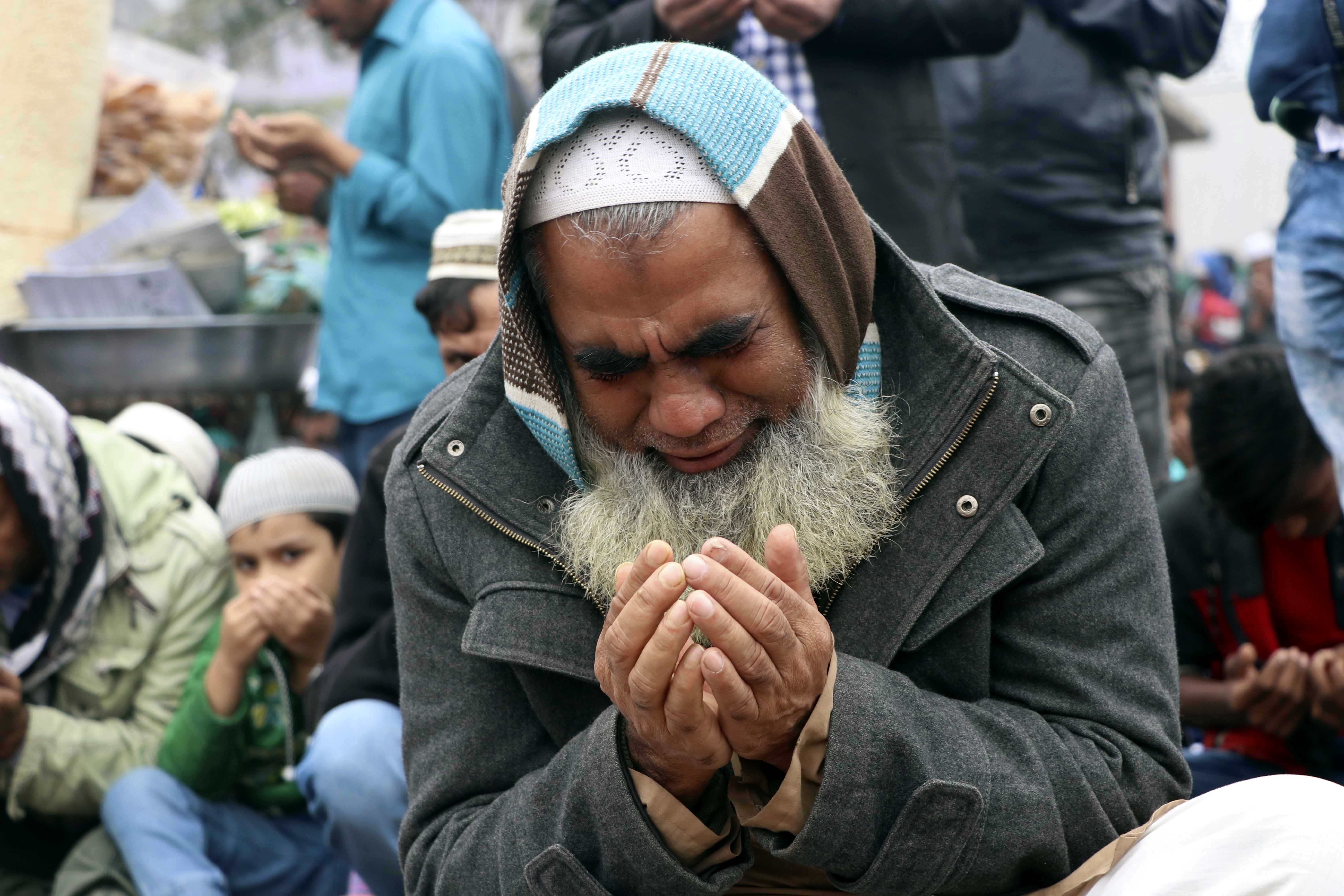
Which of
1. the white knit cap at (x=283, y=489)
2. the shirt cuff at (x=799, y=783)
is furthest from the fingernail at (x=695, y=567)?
the white knit cap at (x=283, y=489)

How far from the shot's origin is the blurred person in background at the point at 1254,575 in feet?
10.8

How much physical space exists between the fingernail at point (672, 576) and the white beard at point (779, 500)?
0.39 meters

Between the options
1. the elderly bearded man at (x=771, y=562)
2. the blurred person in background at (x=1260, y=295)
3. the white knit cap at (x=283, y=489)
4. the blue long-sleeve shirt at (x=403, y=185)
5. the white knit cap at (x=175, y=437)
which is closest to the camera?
the elderly bearded man at (x=771, y=562)

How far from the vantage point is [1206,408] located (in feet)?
11.8

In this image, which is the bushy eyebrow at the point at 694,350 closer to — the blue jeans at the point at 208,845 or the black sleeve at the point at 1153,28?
the blue jeans at the point at 208,845

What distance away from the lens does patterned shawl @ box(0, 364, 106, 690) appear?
333 cm

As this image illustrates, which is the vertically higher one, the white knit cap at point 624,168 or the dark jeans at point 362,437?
the white knit cap at point 624,168

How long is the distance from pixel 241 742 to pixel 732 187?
2.28m

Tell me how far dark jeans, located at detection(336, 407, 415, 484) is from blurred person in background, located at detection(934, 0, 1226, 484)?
1.90m

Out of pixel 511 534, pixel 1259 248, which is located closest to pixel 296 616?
pixel 511 534

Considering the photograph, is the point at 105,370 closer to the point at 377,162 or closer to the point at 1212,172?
the point at 377,162

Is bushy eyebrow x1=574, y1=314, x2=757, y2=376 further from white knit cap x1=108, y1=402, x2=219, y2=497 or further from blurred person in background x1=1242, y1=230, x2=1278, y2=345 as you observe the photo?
blurred person in background x1=1242, y1=230, x2=1278, y2=345

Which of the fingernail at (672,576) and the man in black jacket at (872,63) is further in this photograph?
the man in black jacket at (872,63)

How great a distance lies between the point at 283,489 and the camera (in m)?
3.71
